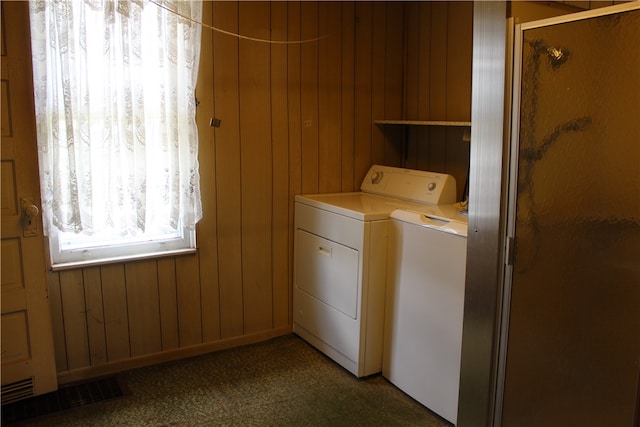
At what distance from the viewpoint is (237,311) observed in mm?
3230

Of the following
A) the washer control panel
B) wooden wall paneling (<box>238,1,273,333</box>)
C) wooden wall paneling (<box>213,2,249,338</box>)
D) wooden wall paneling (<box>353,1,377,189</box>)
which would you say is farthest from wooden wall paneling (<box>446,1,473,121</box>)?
wooden wall paneling (<box>213,2,249,338</box>)

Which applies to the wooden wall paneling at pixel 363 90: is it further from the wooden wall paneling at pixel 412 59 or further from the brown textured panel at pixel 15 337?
the brown textured panel at pixel 15 337

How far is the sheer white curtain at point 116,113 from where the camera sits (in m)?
2.41

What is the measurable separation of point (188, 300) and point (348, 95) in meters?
1.54

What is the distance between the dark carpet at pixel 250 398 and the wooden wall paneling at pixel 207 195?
0.24 m

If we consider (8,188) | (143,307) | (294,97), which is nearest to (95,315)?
(143,307)

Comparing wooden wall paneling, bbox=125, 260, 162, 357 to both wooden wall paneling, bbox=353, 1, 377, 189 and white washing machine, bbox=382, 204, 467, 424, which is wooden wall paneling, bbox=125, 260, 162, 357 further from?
wooden wall paneling, bbox=353, 1, 377, 189

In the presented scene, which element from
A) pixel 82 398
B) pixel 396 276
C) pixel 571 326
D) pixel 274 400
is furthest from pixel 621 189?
pixel 82 398

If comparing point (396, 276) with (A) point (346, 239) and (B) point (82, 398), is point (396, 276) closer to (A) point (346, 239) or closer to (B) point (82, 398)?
(A) point (346, 239)

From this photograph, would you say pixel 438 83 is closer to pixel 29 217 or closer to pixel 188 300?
pixel 188 300

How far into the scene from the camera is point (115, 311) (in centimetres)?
285

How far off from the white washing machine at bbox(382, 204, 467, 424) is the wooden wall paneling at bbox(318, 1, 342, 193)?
748 millimetres

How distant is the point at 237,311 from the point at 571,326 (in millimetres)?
1966

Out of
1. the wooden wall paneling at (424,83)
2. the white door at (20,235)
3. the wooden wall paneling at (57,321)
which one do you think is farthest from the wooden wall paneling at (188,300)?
the wooden wall paneling at (424,83)
